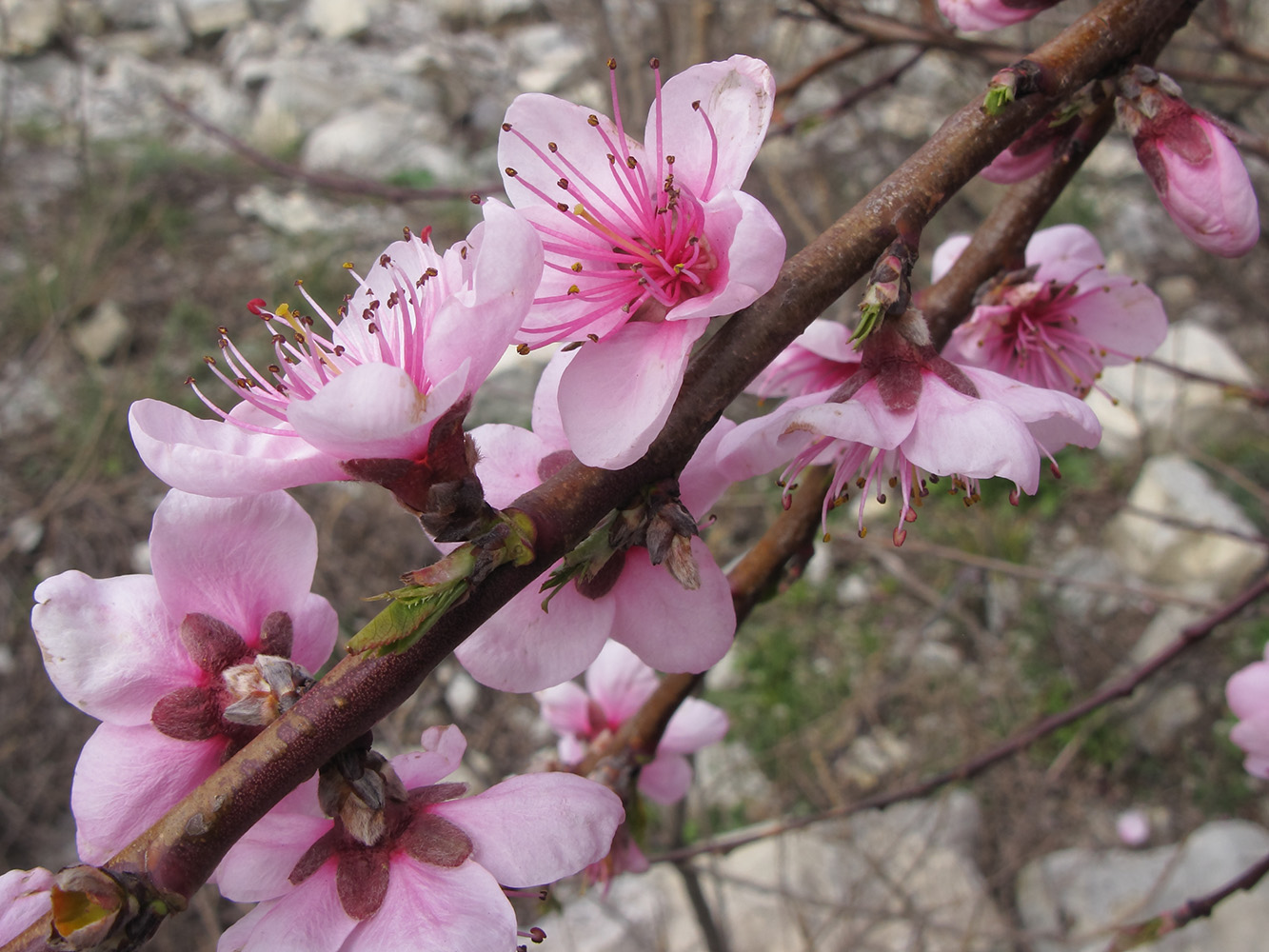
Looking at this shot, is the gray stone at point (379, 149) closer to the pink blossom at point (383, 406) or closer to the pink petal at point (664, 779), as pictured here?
the pink petal at point (664, 779)

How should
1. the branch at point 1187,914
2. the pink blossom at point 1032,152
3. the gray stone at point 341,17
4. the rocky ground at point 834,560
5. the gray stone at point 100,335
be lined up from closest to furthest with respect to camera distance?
the pink blossom at point 1032,152, the branch at point 1187,914, the rocky ground at point 834,560, the gray stone at point 100,335, the gray stone at point 341,17

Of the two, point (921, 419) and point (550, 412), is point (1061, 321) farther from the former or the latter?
point (550, 412)

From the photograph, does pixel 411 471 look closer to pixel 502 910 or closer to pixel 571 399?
pixel 571 399

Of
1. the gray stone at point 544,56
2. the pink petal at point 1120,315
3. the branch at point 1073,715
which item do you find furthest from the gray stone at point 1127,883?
the gray stone at point 544,56

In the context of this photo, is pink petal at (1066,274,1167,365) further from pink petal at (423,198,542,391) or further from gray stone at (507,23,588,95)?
gray stone at (507,23,588,95)

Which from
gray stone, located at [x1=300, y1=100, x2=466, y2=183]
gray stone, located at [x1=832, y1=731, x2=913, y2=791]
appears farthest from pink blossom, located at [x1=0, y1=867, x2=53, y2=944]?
gray stone, located at [x1=300, y1=100, x2=466, y2=183]

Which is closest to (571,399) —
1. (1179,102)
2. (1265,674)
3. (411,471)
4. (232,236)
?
(411,471)
